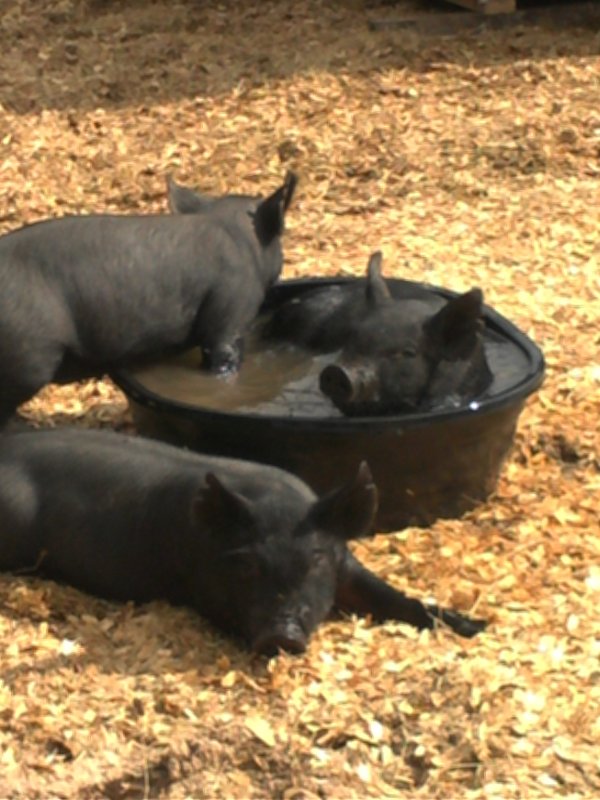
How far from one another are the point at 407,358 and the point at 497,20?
5599mm

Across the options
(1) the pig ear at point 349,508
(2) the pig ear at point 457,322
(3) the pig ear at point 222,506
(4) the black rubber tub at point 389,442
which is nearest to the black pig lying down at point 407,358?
(2) the pig ear at point 457,322

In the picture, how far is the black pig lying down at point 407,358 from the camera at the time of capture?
6.03 meters

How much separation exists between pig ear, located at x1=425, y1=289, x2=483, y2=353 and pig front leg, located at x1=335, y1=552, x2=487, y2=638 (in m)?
1.15

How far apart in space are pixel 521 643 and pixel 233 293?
207 centimetres

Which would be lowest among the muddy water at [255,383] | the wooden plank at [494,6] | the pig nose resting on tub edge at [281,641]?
the pig nose resting on tub edge at [281,641]

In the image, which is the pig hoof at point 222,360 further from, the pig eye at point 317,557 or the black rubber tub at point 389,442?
the pig eye at point 317,557

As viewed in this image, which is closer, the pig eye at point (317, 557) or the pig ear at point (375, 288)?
the pig eye at point (317, 557)

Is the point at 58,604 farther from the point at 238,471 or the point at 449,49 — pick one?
the point at 449,49

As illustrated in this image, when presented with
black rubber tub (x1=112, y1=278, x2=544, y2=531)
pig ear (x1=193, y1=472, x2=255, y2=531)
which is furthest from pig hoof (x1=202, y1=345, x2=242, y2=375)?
pig ear (x1=193, y1=472, x2=255, y2=531)

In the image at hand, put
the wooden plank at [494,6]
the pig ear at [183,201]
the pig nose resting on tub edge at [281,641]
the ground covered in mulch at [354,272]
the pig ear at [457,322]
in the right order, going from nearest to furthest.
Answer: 1. the ground covered in mulch at [354,272]
2. the pig nose resting on tub edge at [281,641]
3. the pig ear at [457,322]
4. the pig ear at [183,201]
5. the wooden plank at [494,6]

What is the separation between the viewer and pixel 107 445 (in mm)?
5863

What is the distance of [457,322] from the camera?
20.3 ft

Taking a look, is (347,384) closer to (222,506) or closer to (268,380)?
(268,380)

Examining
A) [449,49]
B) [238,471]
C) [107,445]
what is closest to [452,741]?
[238,471]
